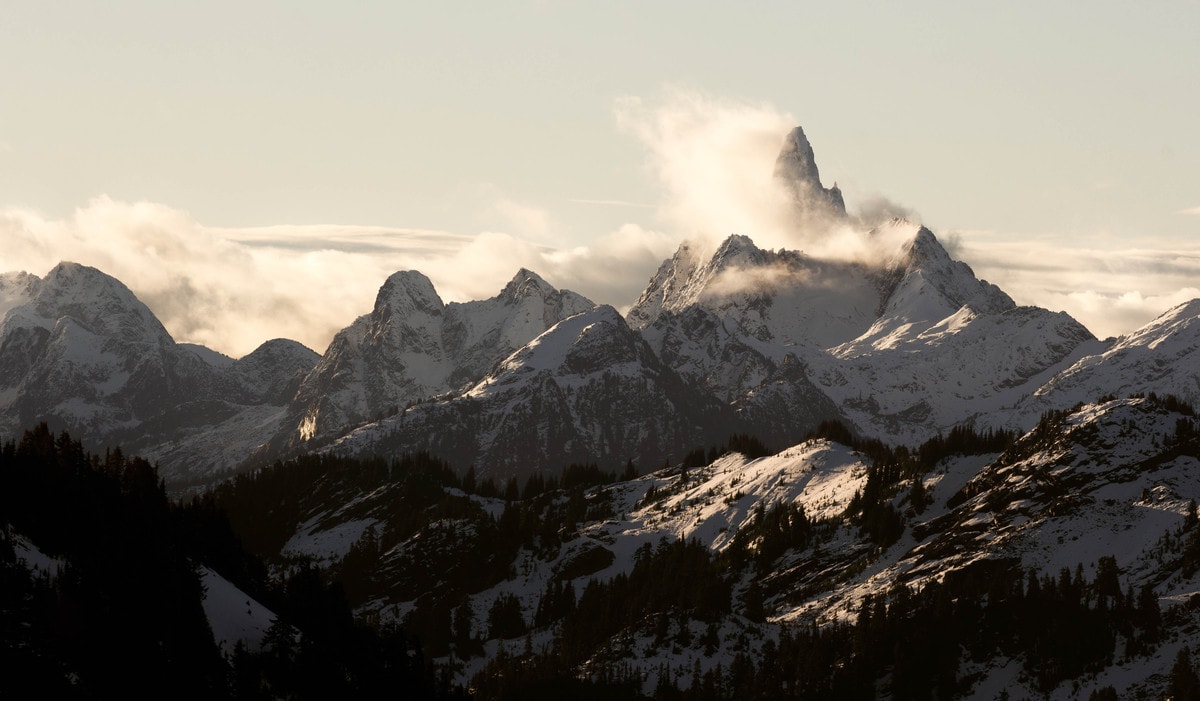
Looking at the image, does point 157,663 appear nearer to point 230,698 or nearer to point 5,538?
point 230,698

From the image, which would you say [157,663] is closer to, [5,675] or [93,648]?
[93,648]

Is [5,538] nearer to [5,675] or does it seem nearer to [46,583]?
[46,583]

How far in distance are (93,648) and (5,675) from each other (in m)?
16.9

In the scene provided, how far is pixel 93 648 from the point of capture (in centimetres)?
18912

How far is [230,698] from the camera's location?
196250mm

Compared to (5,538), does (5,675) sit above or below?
below

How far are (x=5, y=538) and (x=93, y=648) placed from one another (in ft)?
60.9

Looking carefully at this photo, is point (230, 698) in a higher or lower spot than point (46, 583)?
lower

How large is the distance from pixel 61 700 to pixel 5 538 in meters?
28.3

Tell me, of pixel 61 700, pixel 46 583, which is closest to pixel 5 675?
pixel 61 700

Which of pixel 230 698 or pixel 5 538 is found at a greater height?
pixel 5 538

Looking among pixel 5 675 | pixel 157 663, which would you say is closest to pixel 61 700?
pixel 5 675

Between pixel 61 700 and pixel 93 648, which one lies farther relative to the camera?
pixel 93 648

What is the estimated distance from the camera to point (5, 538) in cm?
19800
